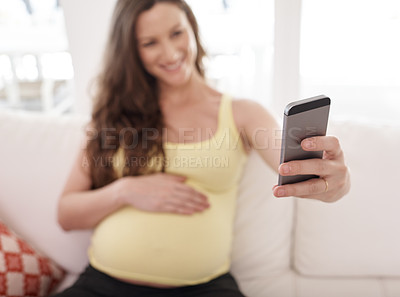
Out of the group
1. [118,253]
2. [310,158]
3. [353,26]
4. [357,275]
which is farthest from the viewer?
[353,26]

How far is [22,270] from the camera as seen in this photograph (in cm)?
106

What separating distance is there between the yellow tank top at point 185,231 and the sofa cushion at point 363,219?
257mm

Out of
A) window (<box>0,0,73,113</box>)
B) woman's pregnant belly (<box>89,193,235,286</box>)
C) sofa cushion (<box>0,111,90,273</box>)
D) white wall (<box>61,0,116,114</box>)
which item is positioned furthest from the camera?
window (<box>0,0,73,113</box>)

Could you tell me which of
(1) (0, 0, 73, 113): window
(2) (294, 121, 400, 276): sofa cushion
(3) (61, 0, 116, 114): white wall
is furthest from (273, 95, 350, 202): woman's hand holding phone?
(1) (0, 0, 73, 113): window

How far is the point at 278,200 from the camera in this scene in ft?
3.74

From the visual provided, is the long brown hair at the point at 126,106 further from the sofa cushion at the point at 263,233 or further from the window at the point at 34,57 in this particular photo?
the window at the point at 34,57

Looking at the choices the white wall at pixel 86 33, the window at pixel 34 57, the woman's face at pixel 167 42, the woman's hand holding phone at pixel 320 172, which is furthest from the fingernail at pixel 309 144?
the window at pixel 34 57

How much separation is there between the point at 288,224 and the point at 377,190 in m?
0.26

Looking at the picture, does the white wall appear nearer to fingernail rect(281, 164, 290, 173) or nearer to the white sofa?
the white sofa

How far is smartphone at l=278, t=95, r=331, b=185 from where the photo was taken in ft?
1.98

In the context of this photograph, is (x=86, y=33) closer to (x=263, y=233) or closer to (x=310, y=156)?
(x=263, y=233)

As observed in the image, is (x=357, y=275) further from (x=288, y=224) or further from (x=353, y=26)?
(x=353, y=26)

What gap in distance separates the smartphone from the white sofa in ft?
1.48

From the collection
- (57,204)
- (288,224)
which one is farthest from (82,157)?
(288,224)
